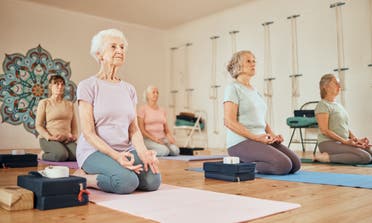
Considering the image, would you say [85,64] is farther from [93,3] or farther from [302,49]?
[302,49]

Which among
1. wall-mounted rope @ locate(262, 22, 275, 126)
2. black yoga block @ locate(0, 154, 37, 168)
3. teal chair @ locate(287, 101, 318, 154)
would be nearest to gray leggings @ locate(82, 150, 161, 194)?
black yoga block @ locate(0, 154, 37, 168)

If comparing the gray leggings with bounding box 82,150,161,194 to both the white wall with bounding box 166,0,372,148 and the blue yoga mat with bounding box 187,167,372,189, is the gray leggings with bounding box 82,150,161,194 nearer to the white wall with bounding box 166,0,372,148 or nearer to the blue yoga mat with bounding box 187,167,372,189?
the blue yoga mat with bounding box 187,167,372,189

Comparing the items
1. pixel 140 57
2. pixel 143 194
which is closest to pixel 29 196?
pixel 143 194

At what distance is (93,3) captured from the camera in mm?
6461

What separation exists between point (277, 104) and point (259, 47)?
3.43ft

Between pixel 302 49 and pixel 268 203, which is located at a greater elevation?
pixel 302 49

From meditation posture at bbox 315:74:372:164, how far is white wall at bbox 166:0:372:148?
65.4 inches

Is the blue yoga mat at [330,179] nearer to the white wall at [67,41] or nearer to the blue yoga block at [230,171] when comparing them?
the blue yoga block at [230,171]

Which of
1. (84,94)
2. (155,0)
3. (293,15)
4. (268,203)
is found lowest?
(268,203)

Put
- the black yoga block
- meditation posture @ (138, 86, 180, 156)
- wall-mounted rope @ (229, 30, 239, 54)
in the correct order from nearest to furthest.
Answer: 1. the black yoga block
2. meditation posture @ (138, 86, 180, 156)
3. wall-mounted rope @ (229, 30, 239, 54)

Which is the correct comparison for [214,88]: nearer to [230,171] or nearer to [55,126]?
[55,126]

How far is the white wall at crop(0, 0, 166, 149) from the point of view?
617 cm

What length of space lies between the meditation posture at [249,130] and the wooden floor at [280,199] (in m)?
0.29

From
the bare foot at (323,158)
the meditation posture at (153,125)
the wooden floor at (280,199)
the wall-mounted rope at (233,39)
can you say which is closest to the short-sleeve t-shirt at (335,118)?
the bare foot at (323,158)
